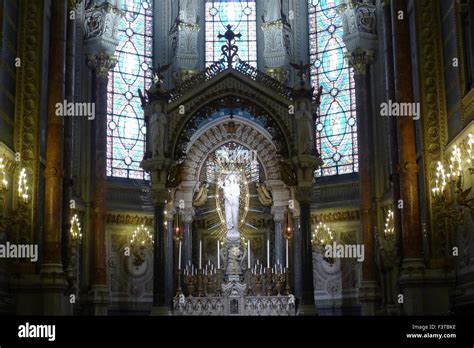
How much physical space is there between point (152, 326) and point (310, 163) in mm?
15351

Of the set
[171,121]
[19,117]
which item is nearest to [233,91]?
[171,121]

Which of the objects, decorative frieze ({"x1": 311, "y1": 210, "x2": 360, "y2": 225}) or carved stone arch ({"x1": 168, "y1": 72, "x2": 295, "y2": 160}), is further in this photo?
decorative frieze ({"x1": 311, "y1": 210, "x2": 360, "y2": 225})

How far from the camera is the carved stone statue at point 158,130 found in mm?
23266

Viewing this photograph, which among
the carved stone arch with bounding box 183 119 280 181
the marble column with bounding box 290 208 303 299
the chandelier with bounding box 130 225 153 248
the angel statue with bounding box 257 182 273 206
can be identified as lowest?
the marble column with bounding box 290 208 303 299

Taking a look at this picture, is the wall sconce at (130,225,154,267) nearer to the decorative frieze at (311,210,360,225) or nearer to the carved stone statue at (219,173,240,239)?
the carved stone statue at (219,173,240,239)

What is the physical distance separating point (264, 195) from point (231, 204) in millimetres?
1492

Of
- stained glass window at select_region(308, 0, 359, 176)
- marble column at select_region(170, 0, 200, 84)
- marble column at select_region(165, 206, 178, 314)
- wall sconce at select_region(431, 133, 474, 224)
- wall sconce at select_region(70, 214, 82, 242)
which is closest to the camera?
wall sconce at select_region(431, 133, 474, 224)

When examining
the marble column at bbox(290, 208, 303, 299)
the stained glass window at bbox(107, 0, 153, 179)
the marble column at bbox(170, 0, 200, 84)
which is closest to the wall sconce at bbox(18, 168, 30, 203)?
the marble column at bbox(290, 208, 303, 299)

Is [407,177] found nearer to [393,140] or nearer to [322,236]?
[393,140]

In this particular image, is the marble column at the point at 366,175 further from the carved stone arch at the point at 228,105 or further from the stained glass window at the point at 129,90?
the stained glass window at the point at 129,90

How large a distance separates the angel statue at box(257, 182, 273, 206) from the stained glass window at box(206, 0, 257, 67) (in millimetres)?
6811

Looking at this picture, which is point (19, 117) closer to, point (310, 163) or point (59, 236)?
point (59, 236)

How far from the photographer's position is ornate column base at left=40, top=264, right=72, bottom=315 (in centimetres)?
1723

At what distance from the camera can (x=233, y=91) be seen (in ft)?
78.7
